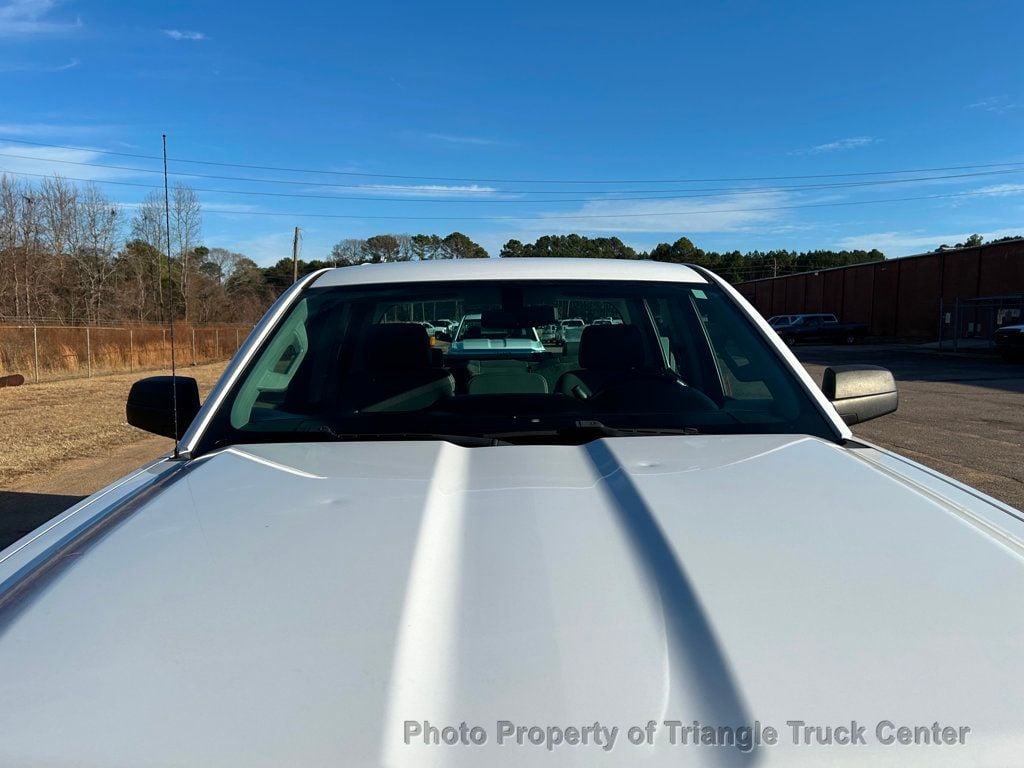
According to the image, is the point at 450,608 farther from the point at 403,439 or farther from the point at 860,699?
the point at 403,439

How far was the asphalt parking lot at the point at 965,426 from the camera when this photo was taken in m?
7.76

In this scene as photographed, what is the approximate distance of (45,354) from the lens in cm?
2109

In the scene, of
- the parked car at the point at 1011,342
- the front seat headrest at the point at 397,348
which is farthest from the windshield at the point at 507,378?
the parked car at the point at 1011,342

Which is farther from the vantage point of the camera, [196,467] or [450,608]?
[196,467]

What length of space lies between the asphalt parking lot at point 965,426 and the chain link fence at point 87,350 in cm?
1410

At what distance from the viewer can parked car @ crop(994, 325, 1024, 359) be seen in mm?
23312

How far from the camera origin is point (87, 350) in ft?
72.7

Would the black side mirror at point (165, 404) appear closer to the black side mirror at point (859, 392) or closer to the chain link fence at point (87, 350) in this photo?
the black side mirror at point (859, 392)

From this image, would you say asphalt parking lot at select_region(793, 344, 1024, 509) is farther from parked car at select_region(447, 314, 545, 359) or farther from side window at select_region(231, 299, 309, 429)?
side window at select_region(231, 299, 309, 429)

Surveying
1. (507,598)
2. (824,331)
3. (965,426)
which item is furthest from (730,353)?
(824,331)

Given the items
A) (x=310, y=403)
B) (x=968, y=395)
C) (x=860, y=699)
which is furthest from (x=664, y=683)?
(x=968, y=395)

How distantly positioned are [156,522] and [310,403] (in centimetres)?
114

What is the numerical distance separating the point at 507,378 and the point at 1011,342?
25828mm

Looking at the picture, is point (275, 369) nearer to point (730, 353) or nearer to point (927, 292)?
point (730, 353)
